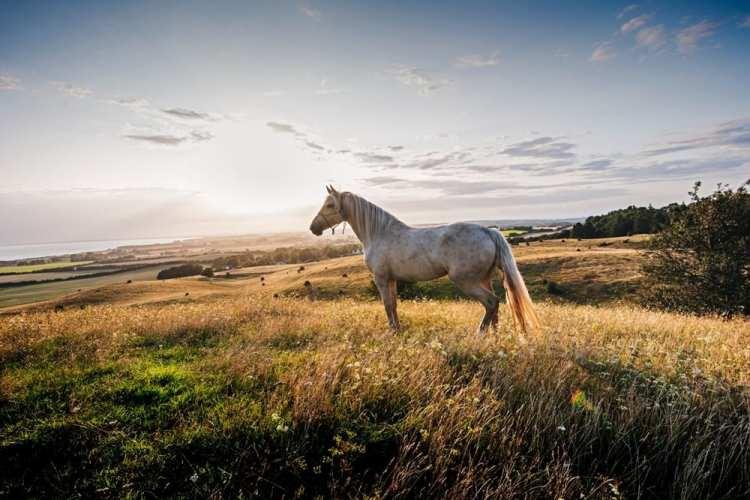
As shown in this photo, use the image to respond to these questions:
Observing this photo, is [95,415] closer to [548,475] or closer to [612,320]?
[548,475]

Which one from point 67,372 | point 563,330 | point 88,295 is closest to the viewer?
point 67,372

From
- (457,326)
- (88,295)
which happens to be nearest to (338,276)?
(88,295)

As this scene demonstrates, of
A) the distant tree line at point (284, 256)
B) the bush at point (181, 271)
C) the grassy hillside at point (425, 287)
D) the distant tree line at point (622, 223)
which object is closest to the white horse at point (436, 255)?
the grassy hillside at point (425, 287)

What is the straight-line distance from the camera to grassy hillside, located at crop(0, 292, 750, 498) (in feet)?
9.84

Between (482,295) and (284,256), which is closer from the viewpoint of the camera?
(482,295)

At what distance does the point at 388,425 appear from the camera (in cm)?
356

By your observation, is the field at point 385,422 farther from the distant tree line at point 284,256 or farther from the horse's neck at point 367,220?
the distant tree line at point 284,256

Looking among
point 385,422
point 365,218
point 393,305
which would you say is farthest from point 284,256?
point 385,422

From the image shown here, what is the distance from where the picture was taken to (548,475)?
9.82ft

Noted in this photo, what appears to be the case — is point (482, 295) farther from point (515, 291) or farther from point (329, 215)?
point (329, 215)

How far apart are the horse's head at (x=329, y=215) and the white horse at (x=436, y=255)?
1.0 inches

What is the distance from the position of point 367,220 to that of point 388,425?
562 cm

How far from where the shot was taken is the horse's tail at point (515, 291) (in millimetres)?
7180

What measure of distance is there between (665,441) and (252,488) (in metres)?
4.23
